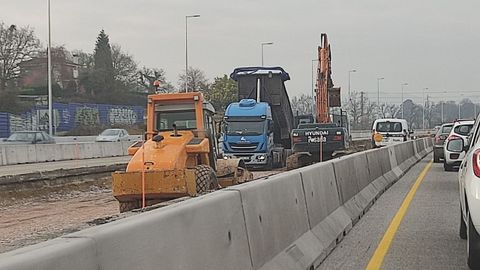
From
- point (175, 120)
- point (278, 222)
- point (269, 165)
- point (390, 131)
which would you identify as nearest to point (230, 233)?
point (278, 222)

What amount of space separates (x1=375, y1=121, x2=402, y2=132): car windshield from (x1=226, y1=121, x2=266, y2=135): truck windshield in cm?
1676

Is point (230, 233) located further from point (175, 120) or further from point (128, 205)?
point (175, 120)

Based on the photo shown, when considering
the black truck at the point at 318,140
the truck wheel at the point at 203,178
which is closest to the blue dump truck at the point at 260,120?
the black truck at the point at 318,140

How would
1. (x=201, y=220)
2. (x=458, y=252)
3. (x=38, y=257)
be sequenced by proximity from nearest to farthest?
1. (x=38, y=257)
2. (x=201, y=220)
3. (x=458, y=252)

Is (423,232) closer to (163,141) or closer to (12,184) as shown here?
(163,141)

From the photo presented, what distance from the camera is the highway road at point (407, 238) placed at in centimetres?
866

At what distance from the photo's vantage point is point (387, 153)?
22.8 metres

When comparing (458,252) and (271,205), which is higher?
(271,205)

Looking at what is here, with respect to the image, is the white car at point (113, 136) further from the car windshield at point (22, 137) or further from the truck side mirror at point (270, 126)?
the truck side mirror at point (270, 126)

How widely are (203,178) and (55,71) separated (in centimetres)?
8607

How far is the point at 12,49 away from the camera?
7331cm

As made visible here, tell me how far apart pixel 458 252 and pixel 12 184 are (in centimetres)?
1520

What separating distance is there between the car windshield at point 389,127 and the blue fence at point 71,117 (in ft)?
95.4

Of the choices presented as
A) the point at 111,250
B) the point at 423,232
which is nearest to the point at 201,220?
the point at 111,250
